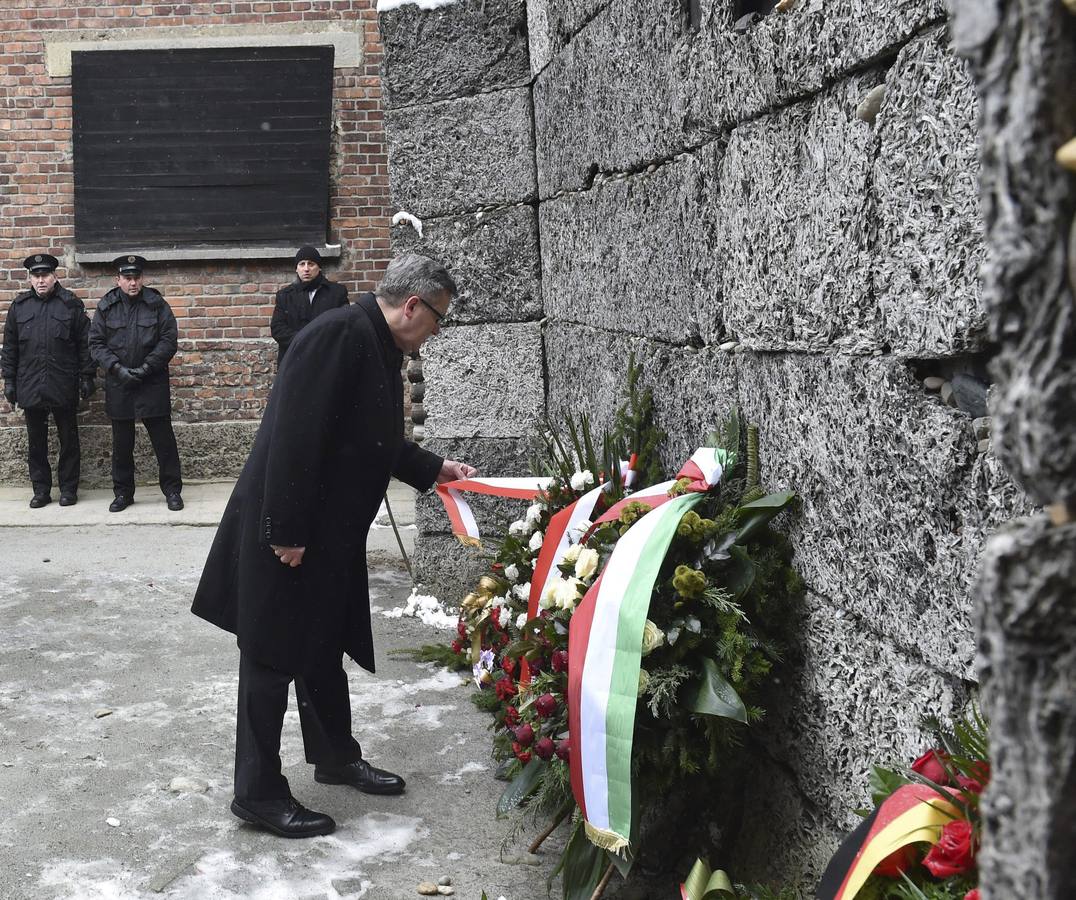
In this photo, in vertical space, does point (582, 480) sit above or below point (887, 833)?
above

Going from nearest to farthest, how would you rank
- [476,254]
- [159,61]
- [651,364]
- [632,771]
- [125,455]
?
1. [632,771]
2. [651,364]
3. [476,254]
4. [125,455]
5. [159,61]

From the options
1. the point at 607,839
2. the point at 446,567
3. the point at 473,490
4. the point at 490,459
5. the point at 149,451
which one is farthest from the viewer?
the point at 149,451

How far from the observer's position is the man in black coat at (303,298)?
9664 mm

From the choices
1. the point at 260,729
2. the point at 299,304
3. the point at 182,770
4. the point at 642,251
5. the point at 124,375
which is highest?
the point at 299,304

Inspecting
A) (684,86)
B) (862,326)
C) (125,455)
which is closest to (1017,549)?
(862,326)

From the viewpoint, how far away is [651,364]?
400cm

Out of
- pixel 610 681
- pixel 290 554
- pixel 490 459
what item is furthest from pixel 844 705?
pixel 490 459

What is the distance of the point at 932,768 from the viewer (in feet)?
6.79

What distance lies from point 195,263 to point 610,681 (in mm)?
8179

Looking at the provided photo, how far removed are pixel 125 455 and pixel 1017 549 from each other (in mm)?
9247

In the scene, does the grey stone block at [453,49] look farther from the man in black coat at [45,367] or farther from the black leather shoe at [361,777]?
the man in black coat at [45,367]

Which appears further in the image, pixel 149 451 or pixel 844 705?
pixel 149 451

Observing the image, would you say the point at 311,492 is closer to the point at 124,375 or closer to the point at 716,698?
the point at 716,698

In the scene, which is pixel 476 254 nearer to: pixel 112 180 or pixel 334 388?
pixel 334 388
